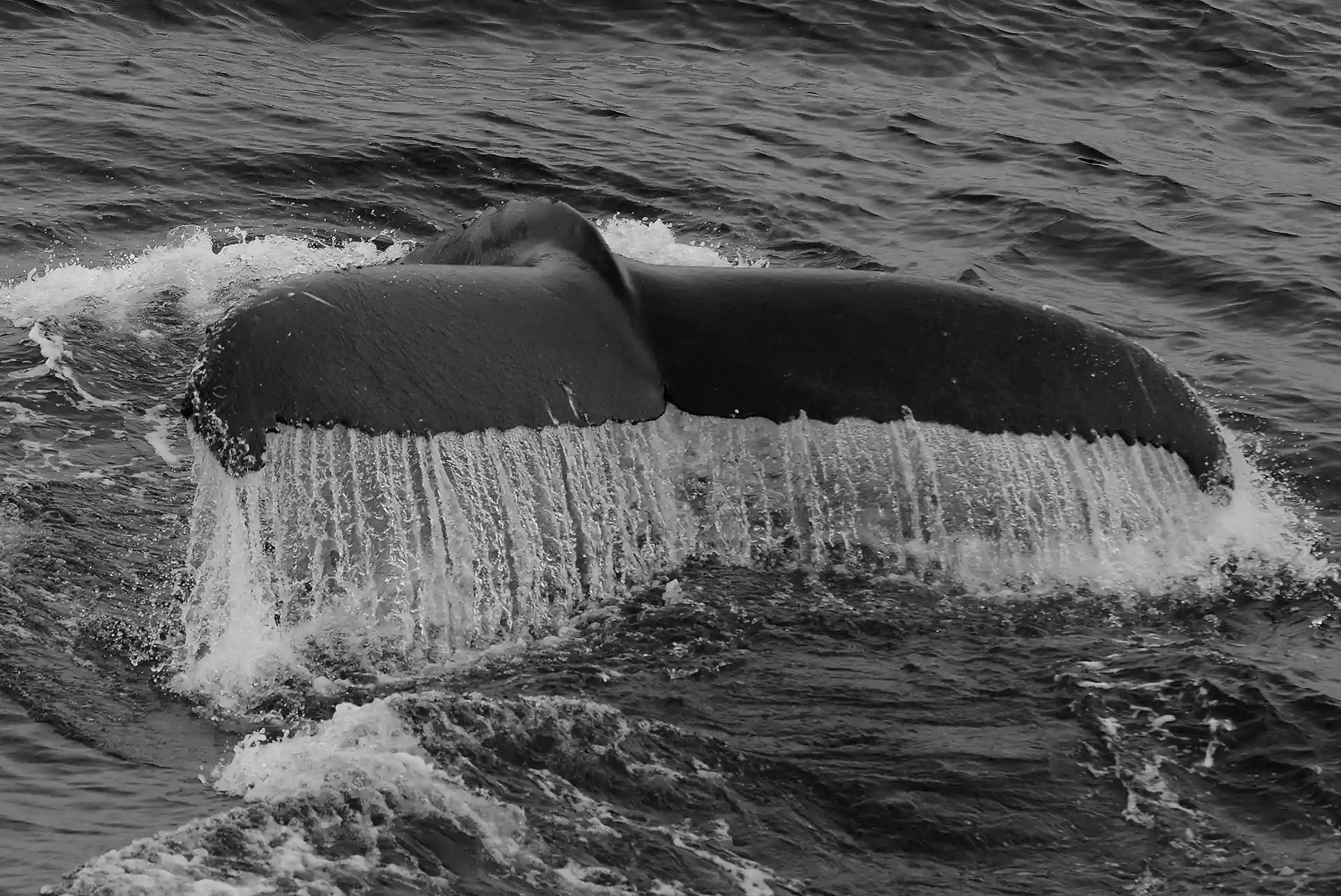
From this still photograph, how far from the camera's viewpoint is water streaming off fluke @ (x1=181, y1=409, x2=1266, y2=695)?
570 cm

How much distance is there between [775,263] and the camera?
11320 millimetres

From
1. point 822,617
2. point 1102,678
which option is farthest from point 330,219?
point 1102,678

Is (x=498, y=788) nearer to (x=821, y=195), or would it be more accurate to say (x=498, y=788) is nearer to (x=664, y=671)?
(x=664, y=671)

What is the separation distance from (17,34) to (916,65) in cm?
841

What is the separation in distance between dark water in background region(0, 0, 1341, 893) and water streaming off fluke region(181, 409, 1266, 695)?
246mm

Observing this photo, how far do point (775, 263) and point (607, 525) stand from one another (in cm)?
478

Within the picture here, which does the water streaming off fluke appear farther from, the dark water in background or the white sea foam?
the white sea foam

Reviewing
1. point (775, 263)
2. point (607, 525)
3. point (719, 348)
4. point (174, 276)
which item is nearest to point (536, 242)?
point (719, 348)

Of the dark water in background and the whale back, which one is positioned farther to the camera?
the whale back

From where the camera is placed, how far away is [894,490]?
7891 millimetres

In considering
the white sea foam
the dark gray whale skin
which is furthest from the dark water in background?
the dark gray whale skin

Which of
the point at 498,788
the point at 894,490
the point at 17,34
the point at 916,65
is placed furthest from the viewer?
the point at 916,65

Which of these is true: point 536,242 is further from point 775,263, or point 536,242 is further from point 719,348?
point 775,263

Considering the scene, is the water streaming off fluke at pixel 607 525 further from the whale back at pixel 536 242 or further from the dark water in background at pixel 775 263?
the whale back at pixel 536 242
